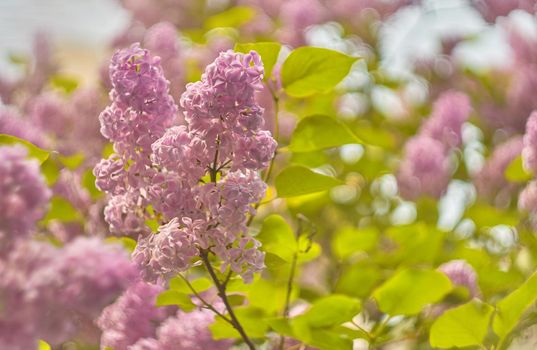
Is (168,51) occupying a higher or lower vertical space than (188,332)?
higher

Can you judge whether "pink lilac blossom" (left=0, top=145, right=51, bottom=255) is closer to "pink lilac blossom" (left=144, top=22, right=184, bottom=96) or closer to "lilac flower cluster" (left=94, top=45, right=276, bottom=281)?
"lilac flower cluster" (left=94, top=45, right=276, bottom=281)

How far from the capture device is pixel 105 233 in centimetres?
48

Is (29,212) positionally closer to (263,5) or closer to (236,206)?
(236,206)

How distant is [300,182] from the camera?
0.36 meters

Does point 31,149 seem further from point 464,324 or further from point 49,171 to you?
point 464,324

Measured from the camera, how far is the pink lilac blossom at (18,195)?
0.24m

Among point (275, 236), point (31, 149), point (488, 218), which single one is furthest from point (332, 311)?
point (488, 218)

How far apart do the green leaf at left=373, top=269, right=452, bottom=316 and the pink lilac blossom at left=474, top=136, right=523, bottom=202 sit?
303 mm

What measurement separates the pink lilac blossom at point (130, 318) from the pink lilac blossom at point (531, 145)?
0.21 m

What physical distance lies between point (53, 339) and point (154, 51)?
0.33 metres

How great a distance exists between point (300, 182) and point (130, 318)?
0.36 ft

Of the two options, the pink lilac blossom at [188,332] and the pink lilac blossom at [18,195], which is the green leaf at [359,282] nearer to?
the pink lilac blossom at [188,332]

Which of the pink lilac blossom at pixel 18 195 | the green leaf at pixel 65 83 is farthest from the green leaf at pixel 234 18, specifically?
the pink lilac blossom at pixel 18 195

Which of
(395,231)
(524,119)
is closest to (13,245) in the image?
(395,231)
